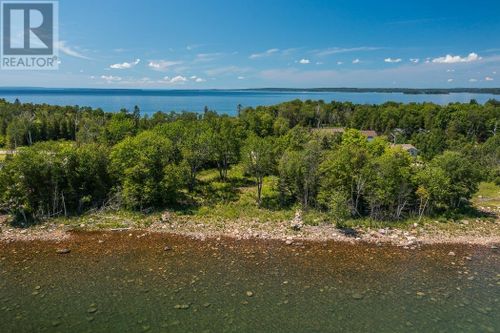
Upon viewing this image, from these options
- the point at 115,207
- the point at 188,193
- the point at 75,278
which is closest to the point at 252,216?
the point at 188,193

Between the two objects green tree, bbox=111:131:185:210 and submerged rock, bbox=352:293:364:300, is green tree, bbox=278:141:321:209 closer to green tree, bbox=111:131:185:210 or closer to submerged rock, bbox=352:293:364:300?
green tree, bbox=111:131:185:210

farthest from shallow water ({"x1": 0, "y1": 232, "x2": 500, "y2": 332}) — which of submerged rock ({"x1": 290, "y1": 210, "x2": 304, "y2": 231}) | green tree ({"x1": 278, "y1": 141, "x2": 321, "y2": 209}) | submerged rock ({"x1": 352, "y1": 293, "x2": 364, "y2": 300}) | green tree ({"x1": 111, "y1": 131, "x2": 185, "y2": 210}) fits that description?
green tree ({"x1": 278, "y1": 141, "x2": 321, "y2": 209})

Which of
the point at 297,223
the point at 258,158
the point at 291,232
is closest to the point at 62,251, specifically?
the point at 291,232

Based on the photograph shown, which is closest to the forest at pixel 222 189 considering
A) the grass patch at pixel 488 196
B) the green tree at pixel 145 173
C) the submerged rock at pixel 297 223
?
Answer: the green tree at pixel 145 173

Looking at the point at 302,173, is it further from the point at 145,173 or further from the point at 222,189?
the point at 145,173

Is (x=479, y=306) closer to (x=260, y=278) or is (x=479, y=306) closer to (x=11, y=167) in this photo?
(x=260, y=278)

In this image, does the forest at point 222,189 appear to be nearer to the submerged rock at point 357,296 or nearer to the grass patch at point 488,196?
the grass patch at point 488,196
